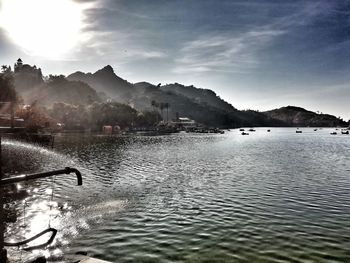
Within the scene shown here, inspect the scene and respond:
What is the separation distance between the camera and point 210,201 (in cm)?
3136

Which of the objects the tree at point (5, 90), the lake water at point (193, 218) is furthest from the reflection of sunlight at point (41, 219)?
the tree at point (5, 90)

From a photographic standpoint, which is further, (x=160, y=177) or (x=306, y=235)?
(x=160, y=177)

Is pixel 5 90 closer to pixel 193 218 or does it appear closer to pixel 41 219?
pixel 41 219

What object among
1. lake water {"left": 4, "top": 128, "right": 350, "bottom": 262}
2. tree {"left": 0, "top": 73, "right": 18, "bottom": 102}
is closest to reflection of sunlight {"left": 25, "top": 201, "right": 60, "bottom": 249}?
lake water {"left": 4, "top": 128, "right": 350, "bottom": 262}

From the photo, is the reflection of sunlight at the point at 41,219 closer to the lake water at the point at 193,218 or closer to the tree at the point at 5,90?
the lake water at the point at 193,218

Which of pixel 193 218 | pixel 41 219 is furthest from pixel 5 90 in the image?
pixel 193 218

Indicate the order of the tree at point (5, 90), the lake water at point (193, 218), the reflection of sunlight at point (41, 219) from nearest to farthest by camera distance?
the lake water at point (193, 218) < the reflection of sunlight at point (41, 219) < the tree at point (5, 90)

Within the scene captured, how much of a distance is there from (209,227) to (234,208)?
6.71 m

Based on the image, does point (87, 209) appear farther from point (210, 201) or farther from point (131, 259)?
point (210, 201)

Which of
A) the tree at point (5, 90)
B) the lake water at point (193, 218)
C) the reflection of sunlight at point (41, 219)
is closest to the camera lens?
the lake water at point (193, 218)

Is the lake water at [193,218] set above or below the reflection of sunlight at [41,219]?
below

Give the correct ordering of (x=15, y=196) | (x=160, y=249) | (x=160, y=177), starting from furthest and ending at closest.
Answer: (x=160, y=177) < (x=15, y=196) < (x=160, y=249)

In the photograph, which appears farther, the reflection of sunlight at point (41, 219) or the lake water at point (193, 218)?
the reflection of sunlight at point (41, 219)

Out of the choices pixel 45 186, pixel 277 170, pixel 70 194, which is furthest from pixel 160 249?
pixel 277 170
